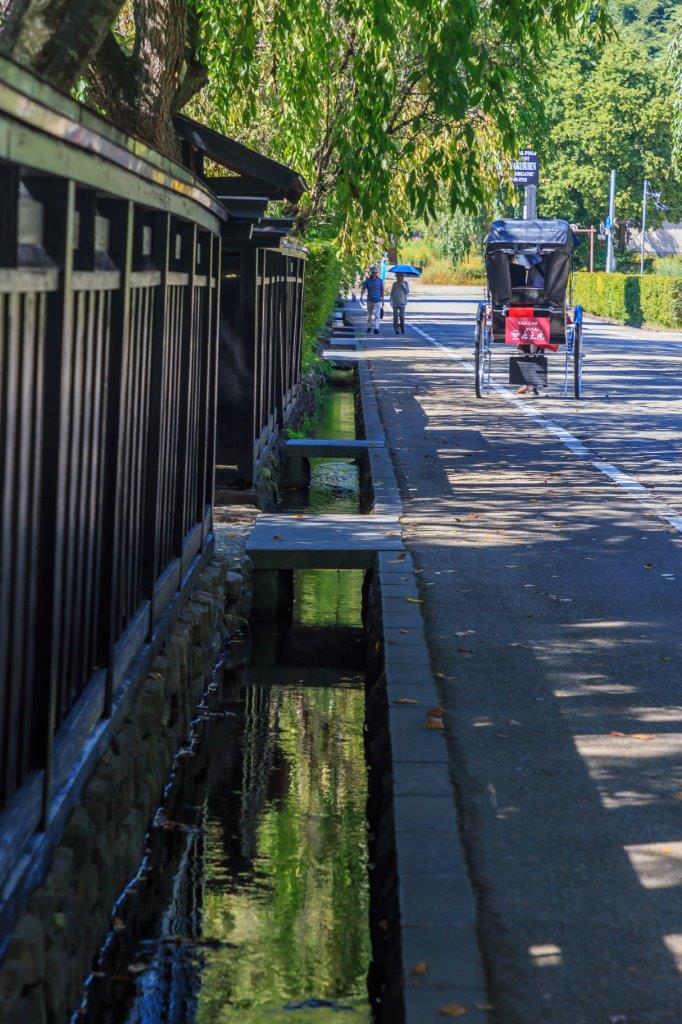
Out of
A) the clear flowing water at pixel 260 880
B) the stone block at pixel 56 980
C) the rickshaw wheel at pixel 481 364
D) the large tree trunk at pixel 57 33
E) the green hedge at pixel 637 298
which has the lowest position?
the clear flowing water at pixel 260 880

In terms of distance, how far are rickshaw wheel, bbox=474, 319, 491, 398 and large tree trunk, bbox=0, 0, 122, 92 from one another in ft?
45.4

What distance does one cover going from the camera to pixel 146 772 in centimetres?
597

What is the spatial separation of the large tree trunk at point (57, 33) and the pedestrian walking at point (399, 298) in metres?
31.8

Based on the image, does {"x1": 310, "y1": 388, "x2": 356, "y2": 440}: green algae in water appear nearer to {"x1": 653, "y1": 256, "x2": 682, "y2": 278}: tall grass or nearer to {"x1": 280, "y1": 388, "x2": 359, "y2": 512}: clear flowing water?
{"x1": 280, "y1": 388, "x2": 359, "y2": 512}: clear flowing water

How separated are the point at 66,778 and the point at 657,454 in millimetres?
12839

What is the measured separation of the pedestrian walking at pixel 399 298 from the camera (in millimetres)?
41703

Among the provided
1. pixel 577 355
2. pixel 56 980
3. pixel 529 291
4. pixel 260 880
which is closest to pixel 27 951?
pixel 56 980

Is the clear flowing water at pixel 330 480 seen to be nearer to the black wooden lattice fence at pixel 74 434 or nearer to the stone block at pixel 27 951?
the black wooden lattice fence at pixel 74 434

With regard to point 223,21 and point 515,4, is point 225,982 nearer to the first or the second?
point 515,4

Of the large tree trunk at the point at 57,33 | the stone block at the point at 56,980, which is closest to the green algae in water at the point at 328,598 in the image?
the large tree trunk at the point at 57,33

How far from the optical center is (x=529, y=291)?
80.1 feet

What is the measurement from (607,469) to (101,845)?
36.0ft

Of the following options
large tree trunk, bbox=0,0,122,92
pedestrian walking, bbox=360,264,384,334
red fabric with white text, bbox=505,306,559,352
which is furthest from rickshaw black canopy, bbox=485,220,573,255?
pedestrian walking, bbox=360,264,384,334

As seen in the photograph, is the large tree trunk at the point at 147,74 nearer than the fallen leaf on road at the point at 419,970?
No
